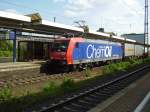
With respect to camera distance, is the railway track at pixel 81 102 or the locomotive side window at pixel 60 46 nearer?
the railway track at pixel 81 102

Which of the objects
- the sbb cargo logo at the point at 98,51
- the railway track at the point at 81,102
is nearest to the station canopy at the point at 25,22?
the sbb cargo logo at the point at 98,51

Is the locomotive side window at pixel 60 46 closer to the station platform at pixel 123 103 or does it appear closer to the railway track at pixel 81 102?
the railway track at pixel 81 102

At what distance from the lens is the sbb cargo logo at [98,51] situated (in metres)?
33.0

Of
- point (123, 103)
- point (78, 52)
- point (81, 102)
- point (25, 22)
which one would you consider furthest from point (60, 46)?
point (123, 103)

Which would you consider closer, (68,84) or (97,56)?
(68,84)

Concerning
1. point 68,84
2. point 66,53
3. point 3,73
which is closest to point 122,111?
point 68,84

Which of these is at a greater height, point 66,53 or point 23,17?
point 23,17

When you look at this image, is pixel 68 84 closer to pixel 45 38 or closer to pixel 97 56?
pixel 97 56

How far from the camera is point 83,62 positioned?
31484 millimetres

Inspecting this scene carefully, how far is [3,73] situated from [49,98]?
12069 mm

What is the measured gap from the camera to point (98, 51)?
118 feet

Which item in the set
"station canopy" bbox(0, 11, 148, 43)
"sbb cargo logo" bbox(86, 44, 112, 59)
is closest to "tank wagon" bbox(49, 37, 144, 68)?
"sbb cargo logo" bbox(86, 44, 112, 59)

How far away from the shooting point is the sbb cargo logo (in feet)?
108

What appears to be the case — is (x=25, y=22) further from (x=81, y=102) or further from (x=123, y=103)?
(x=123, y=103)
